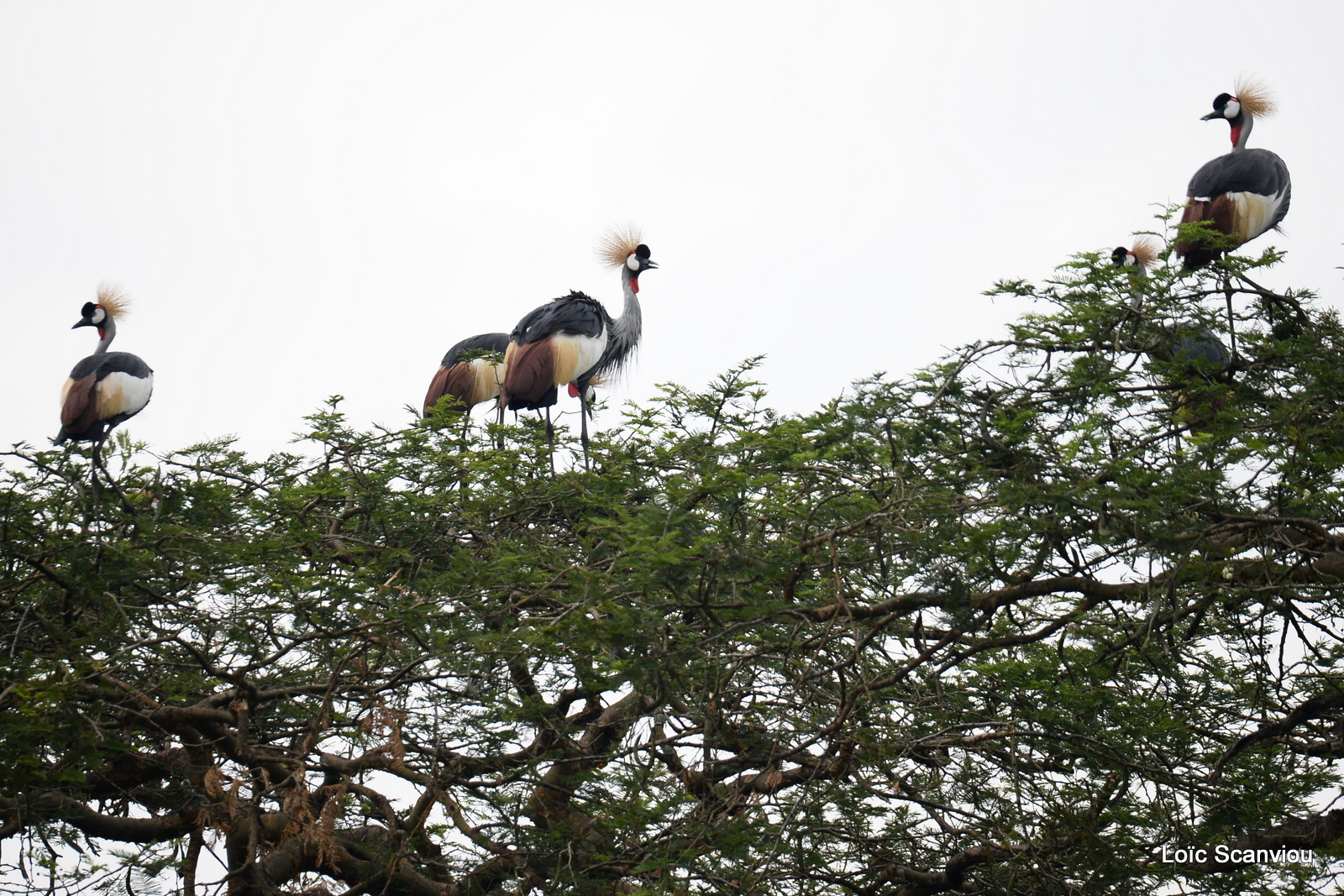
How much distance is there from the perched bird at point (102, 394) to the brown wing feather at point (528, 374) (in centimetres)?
267

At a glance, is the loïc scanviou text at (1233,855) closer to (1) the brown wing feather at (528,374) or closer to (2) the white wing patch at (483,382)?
(1) the brown wing feather at (528,374)

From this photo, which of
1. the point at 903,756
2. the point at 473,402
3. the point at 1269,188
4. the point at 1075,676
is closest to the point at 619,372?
the point at 473,402

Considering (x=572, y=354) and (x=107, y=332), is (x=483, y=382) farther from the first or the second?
(x=107, y=332)

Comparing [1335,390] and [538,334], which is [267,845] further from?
[538,334]

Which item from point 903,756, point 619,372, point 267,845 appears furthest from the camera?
point 619,372

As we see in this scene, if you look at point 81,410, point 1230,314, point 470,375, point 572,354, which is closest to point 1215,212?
point 1230,314

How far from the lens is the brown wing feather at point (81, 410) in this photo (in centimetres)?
834

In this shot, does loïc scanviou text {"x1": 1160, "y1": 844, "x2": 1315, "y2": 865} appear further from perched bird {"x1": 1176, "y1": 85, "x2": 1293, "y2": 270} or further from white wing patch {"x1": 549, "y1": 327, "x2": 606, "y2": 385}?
white wing patch {"x1": 549, "y1": 327, "x2": 606, "y2": 385}

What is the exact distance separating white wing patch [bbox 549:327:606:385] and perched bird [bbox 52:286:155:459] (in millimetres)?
3064

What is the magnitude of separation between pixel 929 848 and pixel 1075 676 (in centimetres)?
105

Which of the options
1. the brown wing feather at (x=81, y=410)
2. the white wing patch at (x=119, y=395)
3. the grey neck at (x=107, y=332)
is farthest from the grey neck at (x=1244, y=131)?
the grey neck at (x=107, y=332)

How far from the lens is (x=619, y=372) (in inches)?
432

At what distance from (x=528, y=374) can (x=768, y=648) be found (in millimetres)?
5748

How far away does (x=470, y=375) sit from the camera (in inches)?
434
